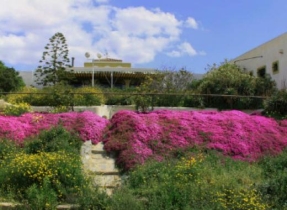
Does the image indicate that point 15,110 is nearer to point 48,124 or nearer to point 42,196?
point 48,124

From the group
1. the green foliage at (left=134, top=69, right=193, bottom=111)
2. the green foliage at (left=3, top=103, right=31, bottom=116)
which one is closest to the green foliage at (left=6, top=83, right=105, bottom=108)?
the green foliage at (left=3, top=103, right=31, bottom=116)

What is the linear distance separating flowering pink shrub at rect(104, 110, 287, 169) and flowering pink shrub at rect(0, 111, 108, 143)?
0.44 m

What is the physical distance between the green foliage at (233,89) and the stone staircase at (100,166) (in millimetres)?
7650

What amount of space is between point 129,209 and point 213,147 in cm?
500

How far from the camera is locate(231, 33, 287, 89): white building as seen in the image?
2348 cm

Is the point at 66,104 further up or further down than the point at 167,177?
further up

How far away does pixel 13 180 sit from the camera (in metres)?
9.33

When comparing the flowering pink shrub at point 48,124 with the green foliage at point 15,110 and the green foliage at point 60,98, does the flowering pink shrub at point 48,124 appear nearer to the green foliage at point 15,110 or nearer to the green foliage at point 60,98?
the green foliage at point 15,110

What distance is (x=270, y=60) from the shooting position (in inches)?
990

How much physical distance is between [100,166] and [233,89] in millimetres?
9885

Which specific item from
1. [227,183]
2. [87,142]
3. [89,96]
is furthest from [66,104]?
[227,183]

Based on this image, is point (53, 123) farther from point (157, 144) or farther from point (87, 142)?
point (157, 144)

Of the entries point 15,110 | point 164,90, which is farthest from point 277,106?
point 15,110

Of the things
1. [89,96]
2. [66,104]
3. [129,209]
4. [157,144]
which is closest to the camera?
Result: [129,209]
